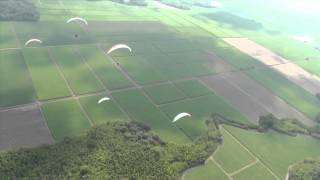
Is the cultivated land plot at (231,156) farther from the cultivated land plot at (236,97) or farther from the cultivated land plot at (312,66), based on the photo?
the cultivated land plot at (312,66)

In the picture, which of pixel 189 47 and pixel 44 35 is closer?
pixel 44 35

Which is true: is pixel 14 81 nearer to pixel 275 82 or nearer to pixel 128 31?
pixel 128 31

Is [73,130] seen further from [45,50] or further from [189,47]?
[189,47]

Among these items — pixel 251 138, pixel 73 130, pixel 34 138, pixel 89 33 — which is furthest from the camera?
pixel 89 33

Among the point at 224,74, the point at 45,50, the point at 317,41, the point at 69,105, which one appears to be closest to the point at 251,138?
the point at 224,74

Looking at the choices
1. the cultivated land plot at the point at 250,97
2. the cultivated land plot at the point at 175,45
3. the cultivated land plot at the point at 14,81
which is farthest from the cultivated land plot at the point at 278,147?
the cultivated land plot at the point at 175,45

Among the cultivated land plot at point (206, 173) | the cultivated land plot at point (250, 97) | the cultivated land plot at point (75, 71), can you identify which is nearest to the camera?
the cultivated land plot at point (206, 173)

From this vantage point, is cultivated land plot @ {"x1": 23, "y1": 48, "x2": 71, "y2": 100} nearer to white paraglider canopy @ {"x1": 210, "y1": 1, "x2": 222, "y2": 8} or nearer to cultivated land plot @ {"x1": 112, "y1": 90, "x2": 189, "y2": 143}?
cultivated land plot @ {"x1": 112, "y1": 90, "x2": 189, "y2": 143}
